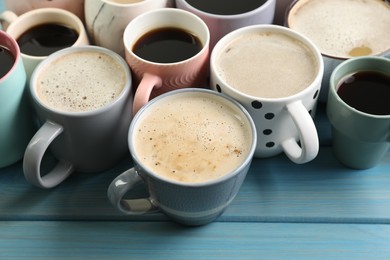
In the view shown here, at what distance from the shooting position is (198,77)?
0.68 m

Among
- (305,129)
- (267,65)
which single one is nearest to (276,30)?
(267,65)

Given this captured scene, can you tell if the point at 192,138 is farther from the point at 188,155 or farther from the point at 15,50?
the point at 15,50

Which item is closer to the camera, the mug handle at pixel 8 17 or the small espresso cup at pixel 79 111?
the small espresso cup at pixel 79 111

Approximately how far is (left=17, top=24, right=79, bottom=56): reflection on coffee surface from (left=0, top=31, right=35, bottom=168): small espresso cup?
2.1 inches

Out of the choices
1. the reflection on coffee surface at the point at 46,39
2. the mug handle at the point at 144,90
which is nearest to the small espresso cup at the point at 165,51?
the mug handle at the point at 144,90

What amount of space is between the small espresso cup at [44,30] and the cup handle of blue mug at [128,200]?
0.72 feet

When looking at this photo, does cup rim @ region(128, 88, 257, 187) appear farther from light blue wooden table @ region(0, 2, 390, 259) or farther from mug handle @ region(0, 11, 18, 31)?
mug handle @ region(0, 11, 18, 31)

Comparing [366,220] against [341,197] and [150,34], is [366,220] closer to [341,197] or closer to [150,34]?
[341,197]

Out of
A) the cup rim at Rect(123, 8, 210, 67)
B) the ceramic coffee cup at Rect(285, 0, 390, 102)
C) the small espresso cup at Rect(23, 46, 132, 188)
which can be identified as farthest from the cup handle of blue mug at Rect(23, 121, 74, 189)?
the ceramic coffee cup at Rect(285, 0, 390, 102)

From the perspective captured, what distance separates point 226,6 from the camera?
2.38ft

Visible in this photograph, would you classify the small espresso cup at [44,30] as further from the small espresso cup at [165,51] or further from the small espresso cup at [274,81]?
the small espresso cup at [274,81]

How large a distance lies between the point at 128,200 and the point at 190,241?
0.09m

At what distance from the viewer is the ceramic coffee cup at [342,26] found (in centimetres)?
71

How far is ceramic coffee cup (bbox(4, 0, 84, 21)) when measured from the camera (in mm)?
741
